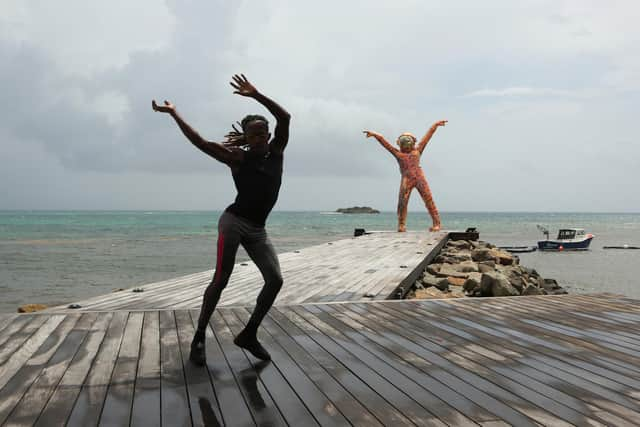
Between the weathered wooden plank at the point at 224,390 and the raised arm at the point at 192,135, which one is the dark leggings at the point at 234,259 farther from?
the raised arm at the point at 192,135

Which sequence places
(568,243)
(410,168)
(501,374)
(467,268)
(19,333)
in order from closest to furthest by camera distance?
(501,374) < (19,333) < (467,268) < (410,168) < (568,243)

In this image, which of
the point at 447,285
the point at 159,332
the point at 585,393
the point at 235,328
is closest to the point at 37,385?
the point at 159,332

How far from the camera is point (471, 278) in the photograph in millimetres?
8188

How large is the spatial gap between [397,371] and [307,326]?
4.17 ft

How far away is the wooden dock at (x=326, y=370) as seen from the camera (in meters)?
2.30

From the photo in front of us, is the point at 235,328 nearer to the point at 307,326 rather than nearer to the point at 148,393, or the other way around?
the point at 307,326

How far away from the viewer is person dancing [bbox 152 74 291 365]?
10.0 feet

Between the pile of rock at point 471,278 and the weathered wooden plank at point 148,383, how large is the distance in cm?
433

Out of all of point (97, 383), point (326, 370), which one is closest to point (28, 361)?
point (97, 383)

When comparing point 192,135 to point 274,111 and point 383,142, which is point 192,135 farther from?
point 383,142

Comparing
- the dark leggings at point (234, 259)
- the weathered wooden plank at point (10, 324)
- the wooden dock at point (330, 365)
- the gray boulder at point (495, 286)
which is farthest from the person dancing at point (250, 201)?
the gray boulder at point (495, 286)

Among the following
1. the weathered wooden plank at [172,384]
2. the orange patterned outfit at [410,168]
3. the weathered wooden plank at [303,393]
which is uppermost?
the orange patterned outfit at [410,168]

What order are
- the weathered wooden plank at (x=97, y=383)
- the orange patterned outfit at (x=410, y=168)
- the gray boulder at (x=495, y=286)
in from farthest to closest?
the orange patterned outfit at (x=410, y=168)
the gray boulder at (x=495, y=286)
the weathered wooden plank at (x=97, y=383)

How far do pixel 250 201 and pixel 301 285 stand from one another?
3299 mm
